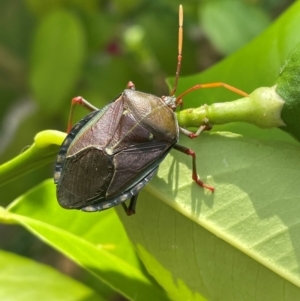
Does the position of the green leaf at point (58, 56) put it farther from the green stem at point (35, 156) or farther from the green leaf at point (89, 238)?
the green stem at point (35, 156)

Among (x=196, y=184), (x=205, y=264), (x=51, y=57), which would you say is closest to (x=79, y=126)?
(x=196, y=184)

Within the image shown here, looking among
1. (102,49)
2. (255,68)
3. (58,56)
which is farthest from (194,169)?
(102,49)

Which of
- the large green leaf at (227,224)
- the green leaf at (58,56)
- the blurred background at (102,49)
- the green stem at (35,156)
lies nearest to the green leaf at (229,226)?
the large green leaf at (227,224)

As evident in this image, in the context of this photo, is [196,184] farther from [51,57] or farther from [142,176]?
[51,57]

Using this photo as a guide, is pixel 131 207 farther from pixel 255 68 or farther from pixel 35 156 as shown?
pixel 255 68

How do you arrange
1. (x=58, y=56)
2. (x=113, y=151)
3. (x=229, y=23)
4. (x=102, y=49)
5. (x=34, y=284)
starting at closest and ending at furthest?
(x=34, y=284), (x=113, y=151), (x=229, y=23), (x=58, y=56), (x=102, y=49)
